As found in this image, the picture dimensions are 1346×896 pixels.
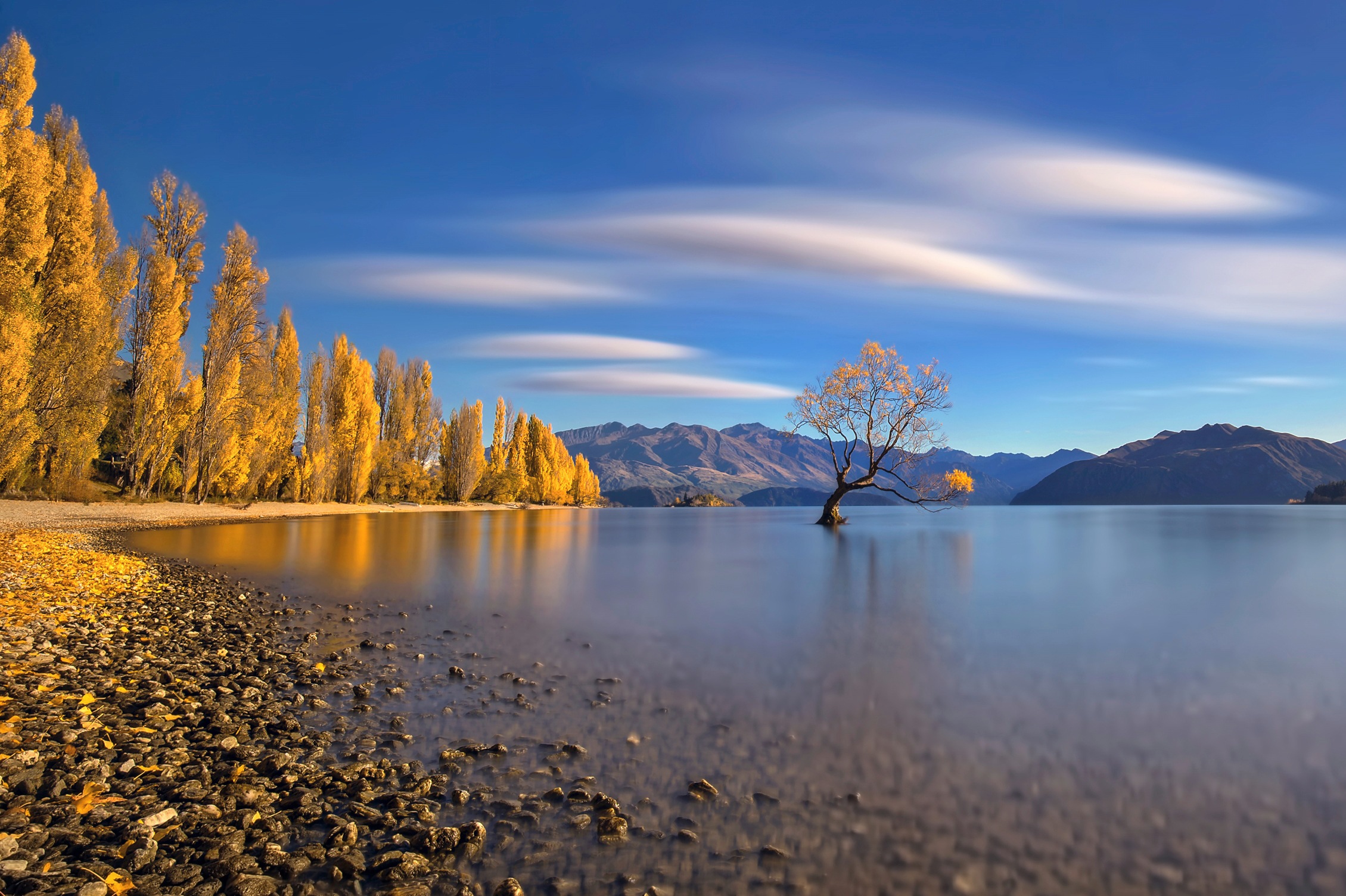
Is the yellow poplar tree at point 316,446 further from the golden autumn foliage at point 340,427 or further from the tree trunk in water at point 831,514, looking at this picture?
the tree trunk in water at point 831,514

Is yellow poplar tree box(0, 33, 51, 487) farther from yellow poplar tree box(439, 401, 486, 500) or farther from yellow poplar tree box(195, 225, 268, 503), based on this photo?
yellow poplar tree box(439, 401, 486, 500)

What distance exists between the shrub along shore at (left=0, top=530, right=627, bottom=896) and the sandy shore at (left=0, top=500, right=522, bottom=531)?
80.4ft

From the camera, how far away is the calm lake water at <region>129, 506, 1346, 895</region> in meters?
4.67

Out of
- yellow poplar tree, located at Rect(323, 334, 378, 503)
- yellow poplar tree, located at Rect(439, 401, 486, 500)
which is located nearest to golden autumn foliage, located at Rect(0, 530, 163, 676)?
yellow poplar tree, located at Rect(323, 334, 378, 503)

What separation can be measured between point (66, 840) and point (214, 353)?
54.0 metres

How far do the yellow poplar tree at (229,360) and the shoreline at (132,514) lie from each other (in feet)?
12.7

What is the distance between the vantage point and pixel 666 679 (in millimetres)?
9242

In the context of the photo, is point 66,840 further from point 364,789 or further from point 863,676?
point 863,676

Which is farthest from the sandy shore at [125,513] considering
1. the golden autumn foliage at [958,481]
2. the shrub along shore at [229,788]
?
the golden autumn foliage at [958,481]

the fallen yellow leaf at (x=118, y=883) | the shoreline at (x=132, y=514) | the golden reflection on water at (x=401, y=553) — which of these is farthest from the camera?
the shoreline at (x=132, y=514)

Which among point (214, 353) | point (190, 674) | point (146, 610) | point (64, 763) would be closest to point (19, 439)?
point (214, 353)

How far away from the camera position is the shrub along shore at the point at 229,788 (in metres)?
4.17

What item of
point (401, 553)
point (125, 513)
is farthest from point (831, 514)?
point (125, 513)

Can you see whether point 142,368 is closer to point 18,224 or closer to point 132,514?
point 132,514
